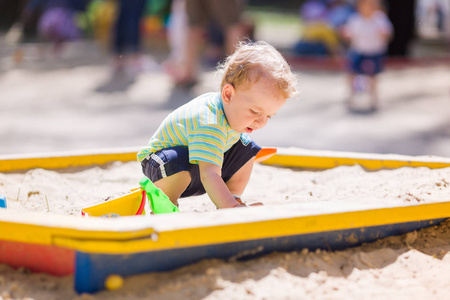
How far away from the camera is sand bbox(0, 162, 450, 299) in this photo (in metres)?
1.87

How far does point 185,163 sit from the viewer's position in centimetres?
249

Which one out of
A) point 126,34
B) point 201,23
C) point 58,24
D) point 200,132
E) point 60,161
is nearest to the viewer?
point 200,132

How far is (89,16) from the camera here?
12766 millimetres

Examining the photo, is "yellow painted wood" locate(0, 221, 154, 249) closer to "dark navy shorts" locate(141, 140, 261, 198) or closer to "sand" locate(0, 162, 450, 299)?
"sand" locate(0, 162, 450, 299)

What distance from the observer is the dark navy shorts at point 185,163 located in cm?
248

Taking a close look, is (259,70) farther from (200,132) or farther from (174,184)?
(174,184)

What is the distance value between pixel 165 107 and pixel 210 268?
446cm

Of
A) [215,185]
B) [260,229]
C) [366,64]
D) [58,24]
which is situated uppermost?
[58,24]

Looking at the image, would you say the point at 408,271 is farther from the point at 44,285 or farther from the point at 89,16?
the point at 89,16

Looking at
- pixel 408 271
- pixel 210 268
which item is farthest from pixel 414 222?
pixel 210 268

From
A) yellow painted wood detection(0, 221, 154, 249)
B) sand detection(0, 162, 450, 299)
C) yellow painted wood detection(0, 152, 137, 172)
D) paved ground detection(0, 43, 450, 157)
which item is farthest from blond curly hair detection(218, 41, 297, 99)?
paved ground detection(0, 43, 450, 157)

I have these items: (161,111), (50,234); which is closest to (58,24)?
(161,111)

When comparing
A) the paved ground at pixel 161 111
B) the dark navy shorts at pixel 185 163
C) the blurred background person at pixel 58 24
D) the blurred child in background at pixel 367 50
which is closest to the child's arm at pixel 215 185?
the dark navy shorts at pixel 185 163

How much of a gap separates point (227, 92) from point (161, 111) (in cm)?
366
